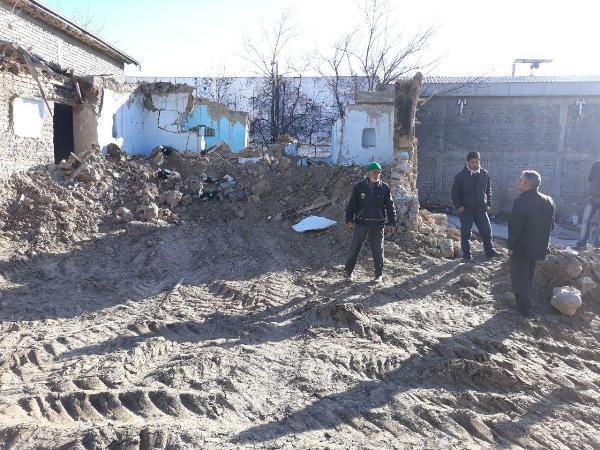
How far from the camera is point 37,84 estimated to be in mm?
10008

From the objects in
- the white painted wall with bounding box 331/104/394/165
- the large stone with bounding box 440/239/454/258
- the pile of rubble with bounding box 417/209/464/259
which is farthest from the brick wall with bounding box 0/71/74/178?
the large stone with bounding box 440/239/454/258

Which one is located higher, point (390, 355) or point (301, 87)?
point (301, 87)

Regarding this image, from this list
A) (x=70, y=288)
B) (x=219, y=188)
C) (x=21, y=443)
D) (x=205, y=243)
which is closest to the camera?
(x=21, y=443)

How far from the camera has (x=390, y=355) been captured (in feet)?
15.5

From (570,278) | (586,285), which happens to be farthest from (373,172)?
(586,285)

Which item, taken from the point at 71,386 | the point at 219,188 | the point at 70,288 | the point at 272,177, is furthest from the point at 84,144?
the point at 71,386

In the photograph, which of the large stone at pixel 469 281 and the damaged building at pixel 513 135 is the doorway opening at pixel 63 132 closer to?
the large stone at pixel 469 281

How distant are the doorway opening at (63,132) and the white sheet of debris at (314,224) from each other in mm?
6582

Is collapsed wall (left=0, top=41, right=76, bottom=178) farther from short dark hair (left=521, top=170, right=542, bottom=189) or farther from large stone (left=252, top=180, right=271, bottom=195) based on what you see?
short dark hair (left=521, top=170, right=542, bottom=189)

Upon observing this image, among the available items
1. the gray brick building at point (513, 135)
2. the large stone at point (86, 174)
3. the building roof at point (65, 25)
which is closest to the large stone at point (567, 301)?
the large stone at point (86, 174)

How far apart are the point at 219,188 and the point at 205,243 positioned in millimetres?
2640

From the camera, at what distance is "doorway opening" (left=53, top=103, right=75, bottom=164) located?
12598 millimetres

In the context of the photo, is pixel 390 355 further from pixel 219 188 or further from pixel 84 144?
pixel 84 144

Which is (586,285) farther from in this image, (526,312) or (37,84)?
(37,84)
